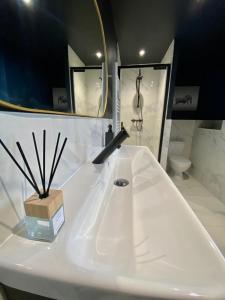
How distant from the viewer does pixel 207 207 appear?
1696 mm

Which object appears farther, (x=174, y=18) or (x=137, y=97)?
(x=137, y=97)

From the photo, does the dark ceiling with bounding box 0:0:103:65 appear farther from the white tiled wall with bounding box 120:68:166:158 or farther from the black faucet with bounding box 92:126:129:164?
the white tiled wall with bounding box 120:68:166:158

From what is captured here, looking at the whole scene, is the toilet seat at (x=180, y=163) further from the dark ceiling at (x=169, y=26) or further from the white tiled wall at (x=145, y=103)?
the dark ceiling at (x=169, y=26)

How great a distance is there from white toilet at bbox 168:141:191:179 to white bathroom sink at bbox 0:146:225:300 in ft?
6.35

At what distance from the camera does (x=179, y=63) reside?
90.0 inches

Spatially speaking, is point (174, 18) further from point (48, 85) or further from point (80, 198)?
point (80, 198)

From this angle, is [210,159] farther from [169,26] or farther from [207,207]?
[169,26]

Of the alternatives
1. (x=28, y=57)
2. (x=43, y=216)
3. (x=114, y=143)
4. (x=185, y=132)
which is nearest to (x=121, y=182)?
(x=114, y=143)

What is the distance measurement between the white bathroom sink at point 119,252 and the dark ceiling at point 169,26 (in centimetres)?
186

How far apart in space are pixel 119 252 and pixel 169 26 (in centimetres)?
243

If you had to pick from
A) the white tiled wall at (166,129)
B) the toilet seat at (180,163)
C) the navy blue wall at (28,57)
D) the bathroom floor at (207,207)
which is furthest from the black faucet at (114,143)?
the toilet seat at (180,163)

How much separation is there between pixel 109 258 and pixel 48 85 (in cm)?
50

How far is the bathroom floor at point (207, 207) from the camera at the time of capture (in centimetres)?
129

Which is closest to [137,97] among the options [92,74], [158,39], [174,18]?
[158,39]
